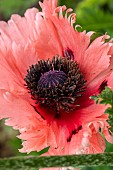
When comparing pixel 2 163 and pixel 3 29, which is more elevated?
pixel 3 29

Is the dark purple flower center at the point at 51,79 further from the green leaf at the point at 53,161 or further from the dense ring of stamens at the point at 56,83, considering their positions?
the green leaf at the point at 53,161

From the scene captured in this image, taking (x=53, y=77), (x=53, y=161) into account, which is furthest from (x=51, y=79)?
(x=53, y=161)

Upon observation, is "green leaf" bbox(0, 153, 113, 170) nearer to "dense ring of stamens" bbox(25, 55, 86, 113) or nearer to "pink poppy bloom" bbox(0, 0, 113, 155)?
"pink poppy bloom" bbox(0, 0, 113, 155)

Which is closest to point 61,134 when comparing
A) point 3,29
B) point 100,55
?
point 100,55

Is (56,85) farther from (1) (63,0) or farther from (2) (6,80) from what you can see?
(1) (63,0)

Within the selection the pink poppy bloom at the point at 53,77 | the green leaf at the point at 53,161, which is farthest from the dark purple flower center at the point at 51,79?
the green leaf at the point at 53,161

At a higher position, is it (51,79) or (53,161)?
(51,79)

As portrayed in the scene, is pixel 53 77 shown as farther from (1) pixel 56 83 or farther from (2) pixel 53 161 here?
(2) pixel 53 161

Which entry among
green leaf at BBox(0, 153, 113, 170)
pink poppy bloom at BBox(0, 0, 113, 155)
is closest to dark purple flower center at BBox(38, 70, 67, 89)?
pink poppy bloom at BBox(0, 0, 113, 155)
